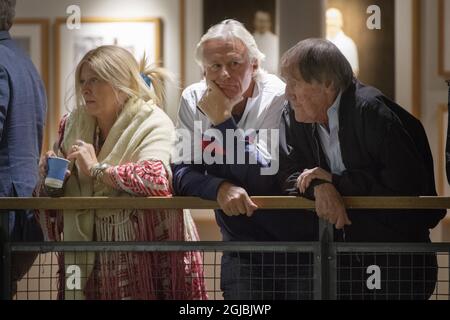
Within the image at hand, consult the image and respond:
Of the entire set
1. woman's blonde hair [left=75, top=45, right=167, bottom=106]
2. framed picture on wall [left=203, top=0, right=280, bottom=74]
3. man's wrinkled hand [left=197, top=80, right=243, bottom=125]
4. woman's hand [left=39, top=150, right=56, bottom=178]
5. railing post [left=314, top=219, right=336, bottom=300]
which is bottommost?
railing post [left=314, top=219, right=336, bottom=300]

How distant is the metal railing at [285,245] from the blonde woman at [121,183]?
0.38 ft

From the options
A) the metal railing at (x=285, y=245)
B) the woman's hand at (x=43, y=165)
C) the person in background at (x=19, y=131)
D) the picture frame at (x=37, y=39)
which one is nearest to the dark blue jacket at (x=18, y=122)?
the person in background at (x=19, y=131)

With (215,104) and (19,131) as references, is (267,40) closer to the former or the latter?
(215,104)

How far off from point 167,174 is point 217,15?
1.27m

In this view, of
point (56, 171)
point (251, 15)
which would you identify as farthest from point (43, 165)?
point (251, 15)

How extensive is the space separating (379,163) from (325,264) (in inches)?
14.7

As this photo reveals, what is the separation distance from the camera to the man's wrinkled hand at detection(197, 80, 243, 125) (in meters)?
3.16

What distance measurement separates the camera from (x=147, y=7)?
4.19 metres

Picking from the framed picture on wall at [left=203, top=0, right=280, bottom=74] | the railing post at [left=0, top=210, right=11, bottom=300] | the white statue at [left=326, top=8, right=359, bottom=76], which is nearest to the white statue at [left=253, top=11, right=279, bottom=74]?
the framed picture on wall at [left=203, top=0, right=280, bottom=74]

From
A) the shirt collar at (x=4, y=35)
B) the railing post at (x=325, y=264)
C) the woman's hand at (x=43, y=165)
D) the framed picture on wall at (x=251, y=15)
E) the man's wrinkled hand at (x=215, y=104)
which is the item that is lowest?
the railing post at (x=325, y=264)

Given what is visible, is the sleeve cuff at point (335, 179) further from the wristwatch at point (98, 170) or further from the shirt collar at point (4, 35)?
the shirt collar at point (4, 35)

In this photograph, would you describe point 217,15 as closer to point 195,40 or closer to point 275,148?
point 195,40

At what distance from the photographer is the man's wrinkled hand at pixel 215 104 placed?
3.16m

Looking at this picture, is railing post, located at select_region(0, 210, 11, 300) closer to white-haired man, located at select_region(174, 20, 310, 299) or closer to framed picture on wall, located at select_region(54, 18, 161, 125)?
white-haired man, located at select_region(174, 20, 310, 299)
